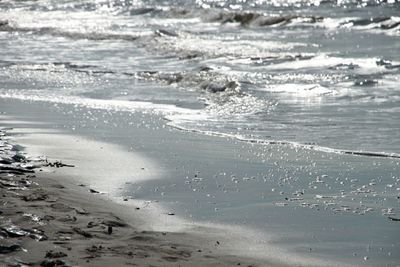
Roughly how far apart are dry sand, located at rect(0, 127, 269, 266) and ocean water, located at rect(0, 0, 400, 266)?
0.64 meters

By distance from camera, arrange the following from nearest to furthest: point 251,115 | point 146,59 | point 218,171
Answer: point 218,171 → point 251,115 → point 146,59

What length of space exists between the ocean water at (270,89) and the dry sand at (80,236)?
642 mm

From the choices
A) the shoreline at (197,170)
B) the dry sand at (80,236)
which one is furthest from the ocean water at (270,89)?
the dry sand at (80,236)

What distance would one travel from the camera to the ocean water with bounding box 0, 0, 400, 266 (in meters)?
6.64

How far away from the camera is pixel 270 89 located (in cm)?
1409

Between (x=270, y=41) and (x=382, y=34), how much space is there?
143 inches

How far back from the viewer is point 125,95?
13.7 meters

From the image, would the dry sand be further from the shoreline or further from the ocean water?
the ocean water

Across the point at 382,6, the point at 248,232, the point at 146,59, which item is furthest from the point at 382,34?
the point at 248,232

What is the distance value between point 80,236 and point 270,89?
9151 millimetres

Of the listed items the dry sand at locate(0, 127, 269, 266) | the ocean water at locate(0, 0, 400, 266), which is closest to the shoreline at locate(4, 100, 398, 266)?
the ocean water at locate(0, 0, 400, 266)

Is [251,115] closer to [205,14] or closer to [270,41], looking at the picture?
[270,41]

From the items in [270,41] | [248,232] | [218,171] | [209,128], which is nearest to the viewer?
[248,232]

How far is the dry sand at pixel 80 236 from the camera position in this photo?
15.7ft
